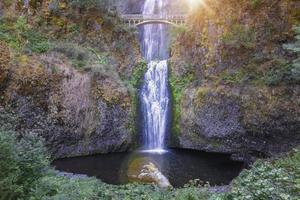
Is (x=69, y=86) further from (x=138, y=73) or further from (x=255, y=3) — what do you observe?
(x=255, y=3)

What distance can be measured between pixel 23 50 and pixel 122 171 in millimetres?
7425

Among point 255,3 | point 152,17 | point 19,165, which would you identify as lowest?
point 19,165

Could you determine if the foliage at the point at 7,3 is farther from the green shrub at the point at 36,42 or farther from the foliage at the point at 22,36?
the green shrub at the point at 36,42

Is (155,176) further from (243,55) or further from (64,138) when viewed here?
(243,55)

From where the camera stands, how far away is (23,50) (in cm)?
Answer: 1633

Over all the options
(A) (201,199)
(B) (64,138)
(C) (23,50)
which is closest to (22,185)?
(A) (201,199)

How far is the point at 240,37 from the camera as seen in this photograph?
55.8 ft

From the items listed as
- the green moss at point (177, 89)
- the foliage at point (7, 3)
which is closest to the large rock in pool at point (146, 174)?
the green moss at point (177, 89)

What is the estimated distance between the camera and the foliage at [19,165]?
6457 mm

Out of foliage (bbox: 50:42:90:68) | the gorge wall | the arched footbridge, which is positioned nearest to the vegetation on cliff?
the gorge wall

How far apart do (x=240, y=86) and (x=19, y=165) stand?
480 inches

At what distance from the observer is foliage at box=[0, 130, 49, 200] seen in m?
6.46

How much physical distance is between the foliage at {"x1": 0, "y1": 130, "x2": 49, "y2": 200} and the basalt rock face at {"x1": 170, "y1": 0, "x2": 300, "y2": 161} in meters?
11.0

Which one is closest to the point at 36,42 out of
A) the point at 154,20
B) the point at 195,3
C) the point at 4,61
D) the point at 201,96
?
the point at 4,61
